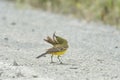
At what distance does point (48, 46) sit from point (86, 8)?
242 inches

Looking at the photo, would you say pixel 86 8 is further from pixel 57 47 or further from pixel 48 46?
pixel 57 47

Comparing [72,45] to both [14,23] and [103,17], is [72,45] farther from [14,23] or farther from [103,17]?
[103,17]

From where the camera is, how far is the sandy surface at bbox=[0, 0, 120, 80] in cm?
750

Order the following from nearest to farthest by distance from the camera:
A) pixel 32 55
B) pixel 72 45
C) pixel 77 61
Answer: pixel 77 61, pixel 32 55, pixel 72 45

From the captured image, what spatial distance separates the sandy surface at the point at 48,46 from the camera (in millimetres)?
7500

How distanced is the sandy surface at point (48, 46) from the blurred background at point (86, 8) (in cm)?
32

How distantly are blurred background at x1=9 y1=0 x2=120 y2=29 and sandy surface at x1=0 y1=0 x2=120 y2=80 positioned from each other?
323 millimetres

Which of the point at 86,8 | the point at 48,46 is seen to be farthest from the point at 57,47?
the point at 86,8

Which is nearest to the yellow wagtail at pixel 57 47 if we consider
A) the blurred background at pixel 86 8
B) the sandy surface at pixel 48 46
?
the sandy surface at pixel 48 46

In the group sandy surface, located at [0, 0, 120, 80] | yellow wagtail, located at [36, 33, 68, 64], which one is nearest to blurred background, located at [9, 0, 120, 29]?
sandy surface, located at [0, 0, 120, 80]

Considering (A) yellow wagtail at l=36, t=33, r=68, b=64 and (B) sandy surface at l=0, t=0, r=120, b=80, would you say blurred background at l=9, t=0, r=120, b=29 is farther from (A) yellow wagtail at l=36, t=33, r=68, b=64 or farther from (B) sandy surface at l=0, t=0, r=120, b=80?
(A) yellow wagtail at l=36, t=33, r=68, b=64

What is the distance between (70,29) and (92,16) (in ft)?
7.35

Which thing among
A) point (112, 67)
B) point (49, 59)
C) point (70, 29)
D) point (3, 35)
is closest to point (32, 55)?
point (49, 59)

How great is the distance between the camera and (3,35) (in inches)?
457
